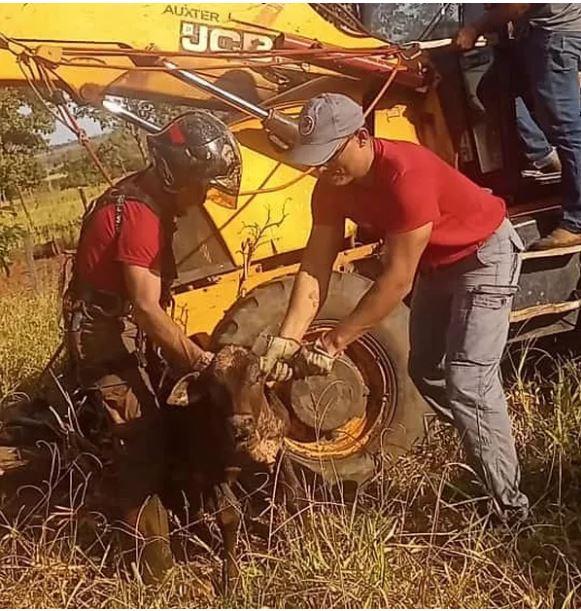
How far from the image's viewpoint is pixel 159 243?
6.32ft

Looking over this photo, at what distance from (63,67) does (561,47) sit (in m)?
0.88

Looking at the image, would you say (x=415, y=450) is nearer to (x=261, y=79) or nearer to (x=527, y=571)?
(x=527, y=571)

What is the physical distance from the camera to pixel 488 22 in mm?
2098

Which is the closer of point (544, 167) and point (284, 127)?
point (284, 127)

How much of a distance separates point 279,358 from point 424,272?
0.96ft

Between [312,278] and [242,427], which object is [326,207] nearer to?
[312,278]

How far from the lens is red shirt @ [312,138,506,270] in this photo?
5.85ft

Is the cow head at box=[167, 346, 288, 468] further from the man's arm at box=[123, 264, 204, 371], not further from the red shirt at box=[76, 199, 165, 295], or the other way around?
the red shirt at box=[76, 199, 165, 295]

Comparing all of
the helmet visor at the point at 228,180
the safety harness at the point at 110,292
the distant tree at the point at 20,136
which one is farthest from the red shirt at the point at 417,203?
the distant tree at the point at 20,136

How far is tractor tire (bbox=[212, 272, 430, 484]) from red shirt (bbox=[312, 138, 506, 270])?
0.17 m

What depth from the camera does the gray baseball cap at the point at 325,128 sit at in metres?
1.78

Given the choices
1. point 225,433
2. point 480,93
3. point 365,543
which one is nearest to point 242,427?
point 225,433

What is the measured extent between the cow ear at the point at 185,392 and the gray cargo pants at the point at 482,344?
424mm

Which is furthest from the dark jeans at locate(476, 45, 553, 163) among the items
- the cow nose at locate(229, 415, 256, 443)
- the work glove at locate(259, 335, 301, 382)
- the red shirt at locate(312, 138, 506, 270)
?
the cow nose at locate(229, 415, 256, 443)
